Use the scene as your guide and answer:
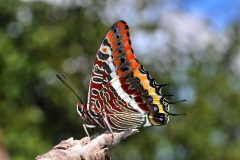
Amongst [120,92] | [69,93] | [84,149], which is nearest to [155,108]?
[120,92]

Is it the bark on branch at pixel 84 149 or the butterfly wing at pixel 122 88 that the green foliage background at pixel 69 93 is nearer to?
the butterfly wing at pixel 122 88

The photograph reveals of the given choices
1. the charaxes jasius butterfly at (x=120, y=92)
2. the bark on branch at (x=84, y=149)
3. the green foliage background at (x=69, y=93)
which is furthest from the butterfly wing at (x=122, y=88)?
the green foliage background at (x=69, y=93)

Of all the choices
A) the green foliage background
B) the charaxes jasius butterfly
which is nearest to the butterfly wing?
the charaxes jasius butterfly

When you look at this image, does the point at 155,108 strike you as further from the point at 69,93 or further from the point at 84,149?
the point at 69,93

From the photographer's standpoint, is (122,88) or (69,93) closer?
(122,88)

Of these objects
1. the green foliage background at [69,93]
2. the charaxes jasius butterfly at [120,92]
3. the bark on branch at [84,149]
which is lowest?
the bark on branch at [84,149]
